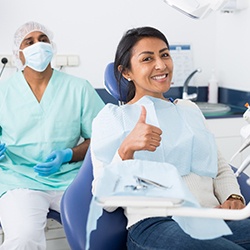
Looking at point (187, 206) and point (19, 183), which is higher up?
point (187, 206)

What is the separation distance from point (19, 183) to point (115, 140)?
2.04 feet

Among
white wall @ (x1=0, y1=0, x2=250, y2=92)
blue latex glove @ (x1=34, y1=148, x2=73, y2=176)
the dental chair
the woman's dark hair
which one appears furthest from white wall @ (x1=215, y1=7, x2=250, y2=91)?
the dental chair

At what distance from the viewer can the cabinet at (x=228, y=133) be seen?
94.2 inches

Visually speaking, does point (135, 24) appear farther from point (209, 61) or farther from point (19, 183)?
point (19, 183)

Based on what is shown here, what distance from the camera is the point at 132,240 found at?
4.11 feet

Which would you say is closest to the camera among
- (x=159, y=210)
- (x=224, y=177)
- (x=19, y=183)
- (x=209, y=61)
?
(x=159, y=210)

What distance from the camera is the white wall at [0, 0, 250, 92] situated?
242 cm

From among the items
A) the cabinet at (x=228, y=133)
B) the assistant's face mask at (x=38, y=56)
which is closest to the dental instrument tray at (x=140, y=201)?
the assistant's face mask at (x=38, y=56)

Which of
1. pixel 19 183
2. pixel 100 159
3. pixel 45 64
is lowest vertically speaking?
pixel 19 183

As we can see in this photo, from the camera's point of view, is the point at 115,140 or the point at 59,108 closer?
the point at 115,140

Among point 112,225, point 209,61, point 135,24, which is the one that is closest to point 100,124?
point 112,225

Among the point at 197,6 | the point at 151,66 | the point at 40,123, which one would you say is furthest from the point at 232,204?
the point at 40,123

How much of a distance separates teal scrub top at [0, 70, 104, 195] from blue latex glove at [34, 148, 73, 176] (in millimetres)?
47

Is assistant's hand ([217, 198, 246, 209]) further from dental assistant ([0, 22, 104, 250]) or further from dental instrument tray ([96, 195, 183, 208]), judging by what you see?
dental assistant ([0, 22, 104, 250])
